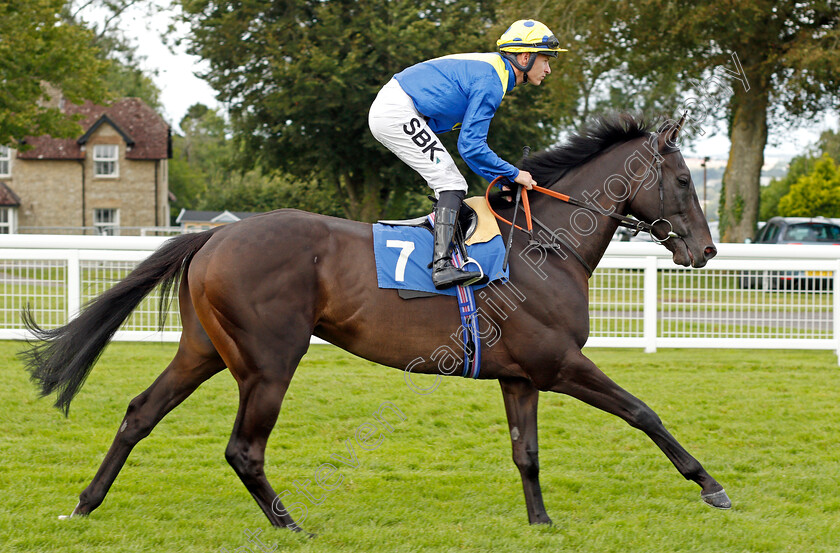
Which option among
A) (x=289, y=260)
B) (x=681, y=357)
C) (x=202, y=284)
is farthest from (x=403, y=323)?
(x=681, y=357)

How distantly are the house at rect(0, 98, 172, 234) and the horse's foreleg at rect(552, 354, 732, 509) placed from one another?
101ft

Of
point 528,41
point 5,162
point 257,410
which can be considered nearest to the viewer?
point 257,410

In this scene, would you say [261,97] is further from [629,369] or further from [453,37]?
[629,369]

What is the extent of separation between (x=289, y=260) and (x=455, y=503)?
146cm

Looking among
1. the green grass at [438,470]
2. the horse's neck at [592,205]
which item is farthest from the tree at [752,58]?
the horse's neck at [592,205]

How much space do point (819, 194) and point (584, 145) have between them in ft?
106

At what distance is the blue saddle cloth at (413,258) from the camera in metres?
3.70

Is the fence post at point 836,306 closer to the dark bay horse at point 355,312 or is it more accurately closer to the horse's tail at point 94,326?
the dark bay horse at point 355,312

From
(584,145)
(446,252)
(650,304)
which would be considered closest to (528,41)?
(584,145)

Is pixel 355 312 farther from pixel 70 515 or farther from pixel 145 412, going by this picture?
pixel 70 515

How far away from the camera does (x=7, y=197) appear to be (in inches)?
1246

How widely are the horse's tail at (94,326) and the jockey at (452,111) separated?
104cm

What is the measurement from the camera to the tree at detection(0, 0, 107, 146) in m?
19.0

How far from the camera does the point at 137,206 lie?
108 feet
